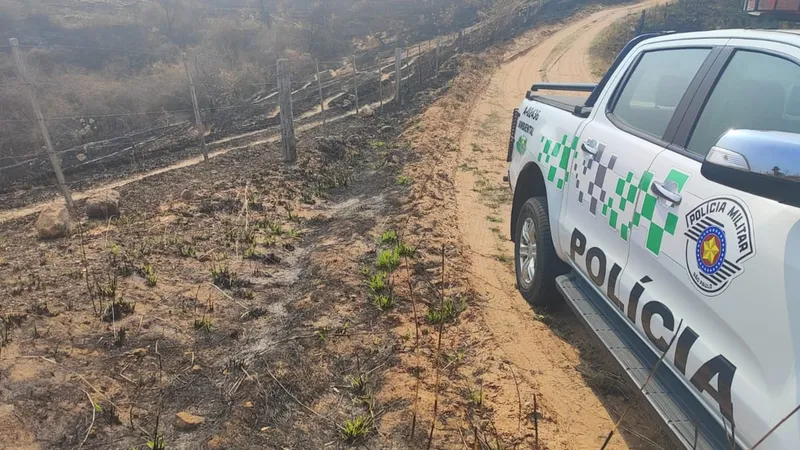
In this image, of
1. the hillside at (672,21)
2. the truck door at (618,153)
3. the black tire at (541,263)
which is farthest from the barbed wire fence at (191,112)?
the hillside at (672,21)

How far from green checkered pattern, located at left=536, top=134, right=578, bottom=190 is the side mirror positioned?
5.93 feet

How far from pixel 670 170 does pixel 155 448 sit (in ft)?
10.3

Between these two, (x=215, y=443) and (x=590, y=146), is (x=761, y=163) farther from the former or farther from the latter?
(x=215, y=443)

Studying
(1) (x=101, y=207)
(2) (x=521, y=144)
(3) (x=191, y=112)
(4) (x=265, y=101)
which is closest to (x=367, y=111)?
(4) (x=265, y=101)

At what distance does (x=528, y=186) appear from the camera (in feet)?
15.2

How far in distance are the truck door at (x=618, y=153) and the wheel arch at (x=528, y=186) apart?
91 cm

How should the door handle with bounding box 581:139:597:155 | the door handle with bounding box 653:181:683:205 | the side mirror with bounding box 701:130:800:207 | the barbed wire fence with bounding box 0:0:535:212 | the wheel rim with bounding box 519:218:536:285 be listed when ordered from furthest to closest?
the barbed wire fence with bounding box 0:0:535:212 → the wheel rim with bounding box 519:218:536:285 → the door handle with bounding box 581:139:597:155 → the door handle with bounding box 653:181:683:205 → the side mirror with bounding box 701:130:800:207

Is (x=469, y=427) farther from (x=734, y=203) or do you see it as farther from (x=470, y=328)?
(x=734, y=203)

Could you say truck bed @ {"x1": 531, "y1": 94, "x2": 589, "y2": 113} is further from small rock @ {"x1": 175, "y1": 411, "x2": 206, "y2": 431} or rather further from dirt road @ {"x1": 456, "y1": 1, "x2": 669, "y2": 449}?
small rock @ {"x1": 175, "y1": 411, "x2": 206, "y2": 431}

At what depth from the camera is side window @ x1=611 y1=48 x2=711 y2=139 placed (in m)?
2.78

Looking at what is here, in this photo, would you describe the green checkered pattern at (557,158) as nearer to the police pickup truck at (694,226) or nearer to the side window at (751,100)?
the police pickup truck at (694,226)

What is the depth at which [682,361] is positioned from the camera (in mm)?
2203

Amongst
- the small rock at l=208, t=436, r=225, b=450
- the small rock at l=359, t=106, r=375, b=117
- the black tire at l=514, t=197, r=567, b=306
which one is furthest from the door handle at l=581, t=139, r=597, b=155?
the small rock at l=359, t=106, r=375, b=117

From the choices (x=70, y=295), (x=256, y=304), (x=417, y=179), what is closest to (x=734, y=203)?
(x=256, y=304)
